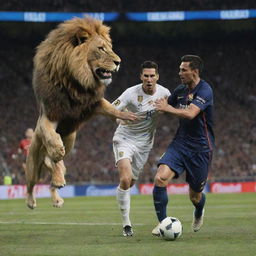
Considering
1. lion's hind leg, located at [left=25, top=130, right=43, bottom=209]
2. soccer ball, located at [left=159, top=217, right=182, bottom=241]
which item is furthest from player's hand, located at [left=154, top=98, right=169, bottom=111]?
lion's hind leg, located at [left=25, top=130, right=43, bottom=209]

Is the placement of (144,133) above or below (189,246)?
above

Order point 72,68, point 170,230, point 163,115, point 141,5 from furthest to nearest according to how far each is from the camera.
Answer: point 141,5
point 163,115
point 72,68
point 170,230

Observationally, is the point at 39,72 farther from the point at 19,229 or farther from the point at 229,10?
the point at 229,10

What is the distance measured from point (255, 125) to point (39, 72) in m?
27.0

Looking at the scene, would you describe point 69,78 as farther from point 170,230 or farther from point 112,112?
point 170,230

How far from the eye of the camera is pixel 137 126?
37.6ft

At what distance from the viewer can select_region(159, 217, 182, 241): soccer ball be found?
955 centimetres

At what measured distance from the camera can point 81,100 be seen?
9.97 metres

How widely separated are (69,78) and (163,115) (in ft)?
83.7

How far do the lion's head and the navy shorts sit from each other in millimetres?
1315

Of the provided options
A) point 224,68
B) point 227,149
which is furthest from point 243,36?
point 227,149

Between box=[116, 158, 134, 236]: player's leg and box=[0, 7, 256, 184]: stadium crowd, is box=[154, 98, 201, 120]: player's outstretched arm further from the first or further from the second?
box=[0, 7, 256, 184]: stadium crowd

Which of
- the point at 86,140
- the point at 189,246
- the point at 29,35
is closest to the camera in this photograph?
the point at 189,246

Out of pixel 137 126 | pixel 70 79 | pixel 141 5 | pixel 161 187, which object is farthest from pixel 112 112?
pixel 141 5
